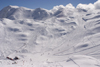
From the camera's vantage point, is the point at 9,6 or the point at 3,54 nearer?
the point at 3,54

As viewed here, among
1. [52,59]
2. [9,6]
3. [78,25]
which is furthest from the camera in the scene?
[9,6]

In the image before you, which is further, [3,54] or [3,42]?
[3,42]

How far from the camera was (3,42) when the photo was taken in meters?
19.3

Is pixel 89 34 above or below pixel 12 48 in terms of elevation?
above

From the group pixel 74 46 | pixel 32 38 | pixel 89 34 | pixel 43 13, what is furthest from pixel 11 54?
pixel 43 13

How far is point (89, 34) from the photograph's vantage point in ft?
68.3

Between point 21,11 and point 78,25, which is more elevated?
point 21,11

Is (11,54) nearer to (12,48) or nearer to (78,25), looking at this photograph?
(12,48)

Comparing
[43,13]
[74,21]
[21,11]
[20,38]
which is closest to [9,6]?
[21,11]

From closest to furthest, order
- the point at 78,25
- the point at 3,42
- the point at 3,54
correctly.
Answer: the point at 3,54, the point at 3,42, the point at 78,25

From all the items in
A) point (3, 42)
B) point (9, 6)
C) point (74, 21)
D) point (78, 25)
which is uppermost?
point (9, 6)

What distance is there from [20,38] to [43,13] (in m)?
16.3

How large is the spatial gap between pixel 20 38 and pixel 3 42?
132 inches

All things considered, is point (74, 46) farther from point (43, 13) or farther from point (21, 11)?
point (21, 11)
